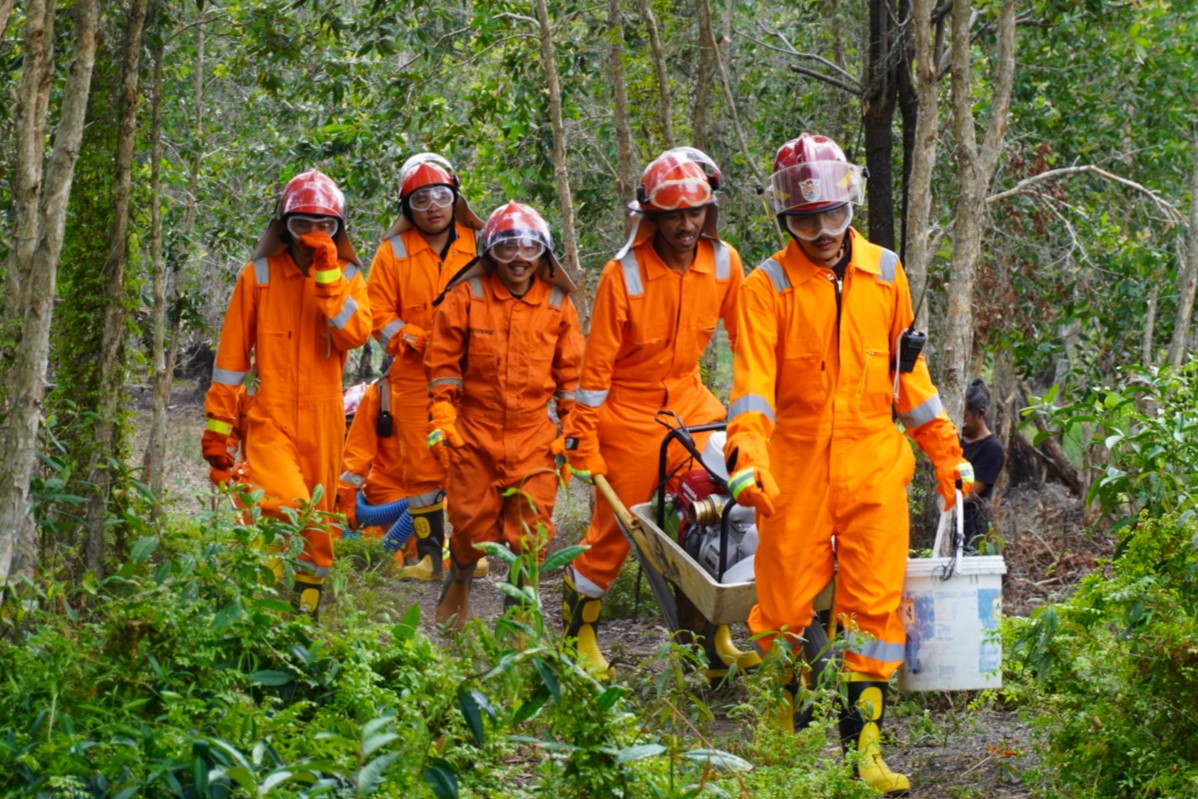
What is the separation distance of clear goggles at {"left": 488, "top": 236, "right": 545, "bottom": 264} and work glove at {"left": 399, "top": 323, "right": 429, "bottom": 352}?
1.78m

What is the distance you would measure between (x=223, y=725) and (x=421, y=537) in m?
6.14

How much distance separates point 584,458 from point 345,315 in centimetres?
139

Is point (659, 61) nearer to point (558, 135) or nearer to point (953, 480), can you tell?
point (558, 135)

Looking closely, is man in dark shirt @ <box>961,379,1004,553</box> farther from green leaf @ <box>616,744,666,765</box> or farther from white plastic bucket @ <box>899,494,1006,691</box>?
green leaf @ <box>616,744,666,765</box>

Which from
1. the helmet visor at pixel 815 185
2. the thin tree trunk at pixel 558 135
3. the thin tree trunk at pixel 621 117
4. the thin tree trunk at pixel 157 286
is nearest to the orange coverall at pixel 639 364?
the helmet visor at pixel 815 185

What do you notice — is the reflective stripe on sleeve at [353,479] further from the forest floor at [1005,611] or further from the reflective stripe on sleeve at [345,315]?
the reflective stripe on sleeve at [345,315]

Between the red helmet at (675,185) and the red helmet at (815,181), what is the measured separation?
4.11 feet

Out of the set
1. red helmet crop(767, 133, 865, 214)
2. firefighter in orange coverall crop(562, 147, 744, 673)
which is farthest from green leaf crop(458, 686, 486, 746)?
firefighter in orange coverall crop(562, 147, 744, 673)

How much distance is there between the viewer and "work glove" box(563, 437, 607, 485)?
7.03 meters

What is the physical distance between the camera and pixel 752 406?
17.7ft

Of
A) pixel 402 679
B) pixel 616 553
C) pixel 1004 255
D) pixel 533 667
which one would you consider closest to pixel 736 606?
pixel 616 553

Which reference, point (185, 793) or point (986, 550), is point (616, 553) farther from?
point (185, 793)

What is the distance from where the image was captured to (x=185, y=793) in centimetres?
333

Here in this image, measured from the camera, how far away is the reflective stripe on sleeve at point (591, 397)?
7086 mm
